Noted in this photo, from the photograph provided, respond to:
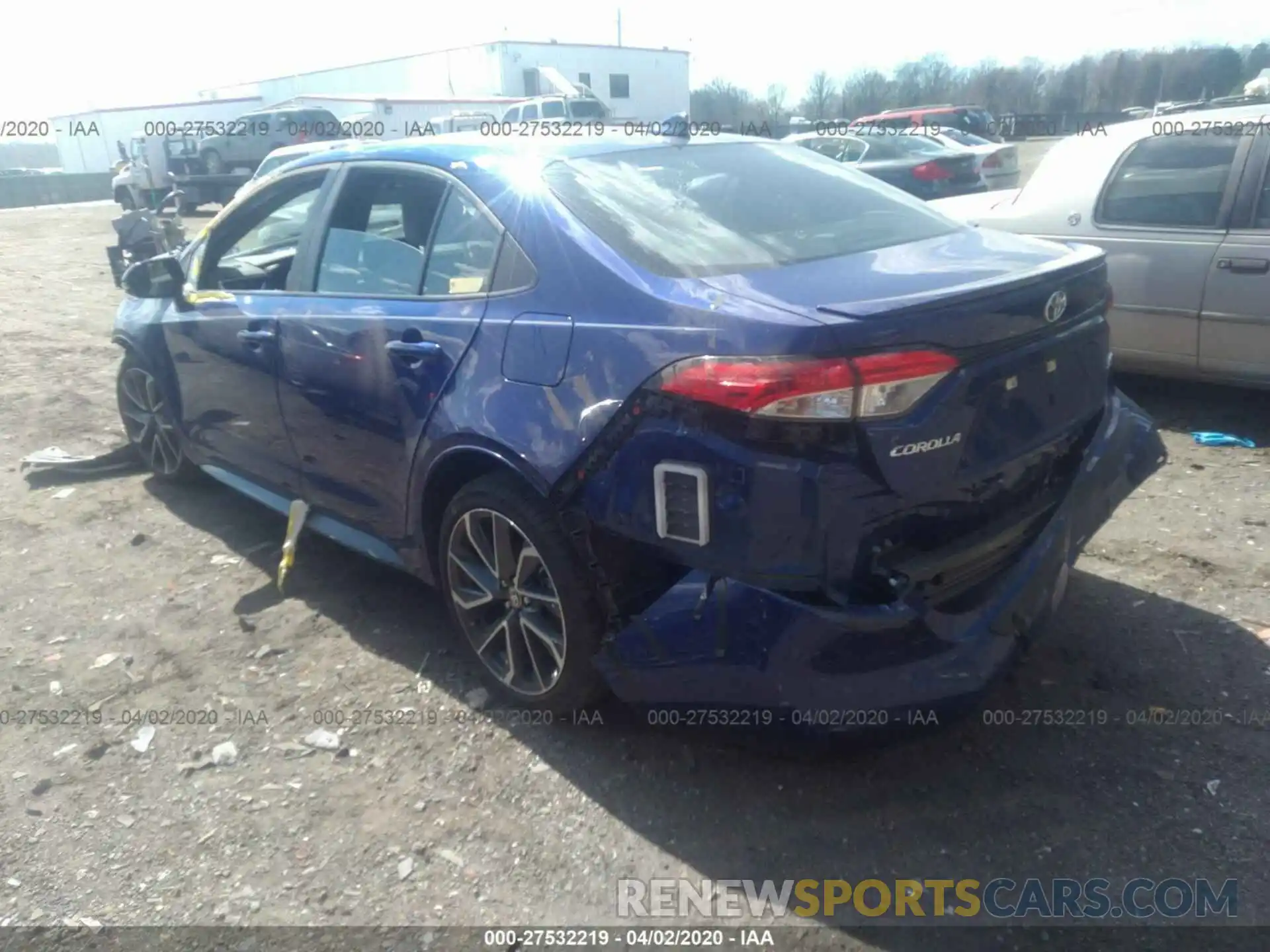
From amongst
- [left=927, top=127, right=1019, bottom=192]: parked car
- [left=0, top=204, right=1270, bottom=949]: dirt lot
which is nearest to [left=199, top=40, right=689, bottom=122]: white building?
[left=927, top=127, right=1019, bottom=192]: parked car

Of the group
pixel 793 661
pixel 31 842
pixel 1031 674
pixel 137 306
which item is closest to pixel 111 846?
pixel 31 842

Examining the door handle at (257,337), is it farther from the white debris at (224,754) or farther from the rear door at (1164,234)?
the rear door at (1164,234)

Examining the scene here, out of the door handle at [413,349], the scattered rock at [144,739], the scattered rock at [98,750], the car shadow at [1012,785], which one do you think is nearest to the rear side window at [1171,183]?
the car shadow at [1012,785]

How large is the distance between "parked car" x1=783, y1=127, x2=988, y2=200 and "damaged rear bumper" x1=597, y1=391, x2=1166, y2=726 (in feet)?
41.2

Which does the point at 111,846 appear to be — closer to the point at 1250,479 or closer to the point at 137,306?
the point at 137,306

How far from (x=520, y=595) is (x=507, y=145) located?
1.48 meters

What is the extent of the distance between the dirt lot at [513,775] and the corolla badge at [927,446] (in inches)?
30.3

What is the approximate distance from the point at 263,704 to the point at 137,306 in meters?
2.67

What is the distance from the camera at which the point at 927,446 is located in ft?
7.87

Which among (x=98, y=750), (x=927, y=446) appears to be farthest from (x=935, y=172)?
(x=98, y=750)

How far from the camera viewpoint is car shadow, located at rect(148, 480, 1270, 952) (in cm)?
254

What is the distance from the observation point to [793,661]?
2.44 metres

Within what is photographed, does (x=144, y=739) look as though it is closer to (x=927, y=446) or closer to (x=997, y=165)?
(x=927, y=446)

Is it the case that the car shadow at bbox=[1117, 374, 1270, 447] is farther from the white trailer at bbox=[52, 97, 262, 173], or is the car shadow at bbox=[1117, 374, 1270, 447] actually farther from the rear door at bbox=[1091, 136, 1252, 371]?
the white trailer at bbox=[52, 97, 262, 173]
